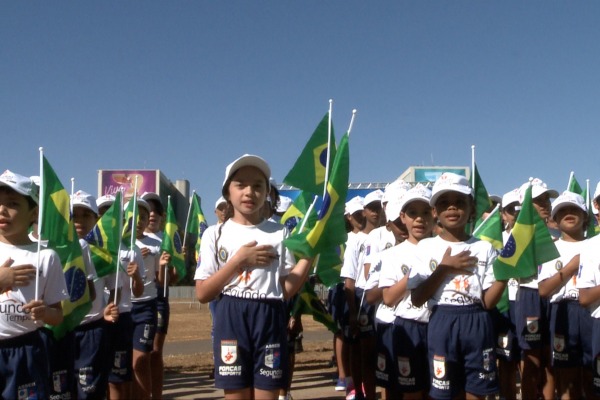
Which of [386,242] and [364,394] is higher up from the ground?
[386,242]

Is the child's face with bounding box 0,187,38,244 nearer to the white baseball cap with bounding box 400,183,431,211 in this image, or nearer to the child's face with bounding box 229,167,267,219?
the child's face with bounding box 229,167,267,219

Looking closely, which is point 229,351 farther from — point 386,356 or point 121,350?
point 121,350

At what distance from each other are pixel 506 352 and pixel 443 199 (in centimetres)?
316

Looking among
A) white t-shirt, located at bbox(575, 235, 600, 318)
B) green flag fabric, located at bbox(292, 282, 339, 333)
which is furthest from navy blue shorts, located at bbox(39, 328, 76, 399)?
white t-shirt, located at bbox(575, 235, 600, 318)

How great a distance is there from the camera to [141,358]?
24.3 ft

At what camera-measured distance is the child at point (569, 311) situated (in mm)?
6578

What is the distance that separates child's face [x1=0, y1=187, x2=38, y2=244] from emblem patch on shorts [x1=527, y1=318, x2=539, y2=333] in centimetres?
510

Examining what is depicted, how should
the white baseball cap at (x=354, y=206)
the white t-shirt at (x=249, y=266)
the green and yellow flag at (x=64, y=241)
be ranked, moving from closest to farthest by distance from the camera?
the white t-shirt at (x=249, y=266)
the green and yellow flag at (x=64, y=241)
the white baseball cap at (x=354, y=206)

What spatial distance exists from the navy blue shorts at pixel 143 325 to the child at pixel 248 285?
10.00ft

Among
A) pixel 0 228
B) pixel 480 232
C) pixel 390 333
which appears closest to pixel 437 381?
pixel 390 333

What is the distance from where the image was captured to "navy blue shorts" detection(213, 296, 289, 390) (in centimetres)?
443

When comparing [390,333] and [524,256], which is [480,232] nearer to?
[524,256]

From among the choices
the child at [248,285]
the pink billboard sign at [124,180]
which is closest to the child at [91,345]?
the child at [248,285]

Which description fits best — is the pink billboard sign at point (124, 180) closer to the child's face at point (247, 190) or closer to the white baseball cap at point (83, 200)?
the white baseball cap at point (83, 200)
